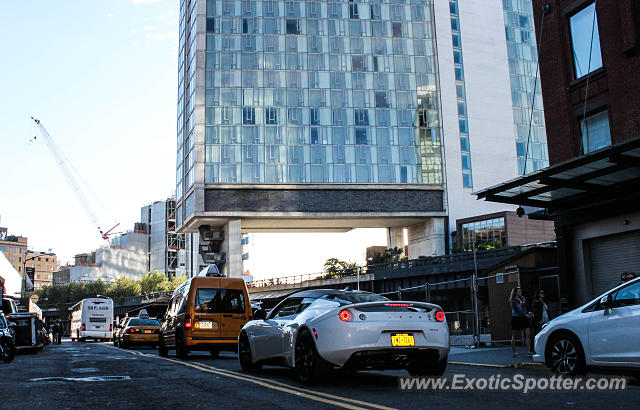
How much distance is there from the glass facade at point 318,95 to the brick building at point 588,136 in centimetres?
4851

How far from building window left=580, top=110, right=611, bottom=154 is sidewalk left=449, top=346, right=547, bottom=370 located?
7601 millimetres

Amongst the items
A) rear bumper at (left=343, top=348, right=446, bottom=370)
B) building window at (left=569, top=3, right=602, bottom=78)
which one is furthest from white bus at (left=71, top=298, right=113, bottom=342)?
rear bumper at (left=343, top=348, right=446, bottom=370)

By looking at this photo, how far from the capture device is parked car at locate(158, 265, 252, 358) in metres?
16.3

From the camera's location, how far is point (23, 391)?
335 inches

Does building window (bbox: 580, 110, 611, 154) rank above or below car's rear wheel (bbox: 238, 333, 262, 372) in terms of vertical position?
above

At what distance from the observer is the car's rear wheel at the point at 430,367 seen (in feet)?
29.6

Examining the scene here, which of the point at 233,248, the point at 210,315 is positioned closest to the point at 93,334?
the point at 233,248

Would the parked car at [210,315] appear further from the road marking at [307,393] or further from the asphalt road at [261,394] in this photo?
the road marking at [307,393]

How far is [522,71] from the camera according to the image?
82312mm

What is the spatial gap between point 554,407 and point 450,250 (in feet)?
223

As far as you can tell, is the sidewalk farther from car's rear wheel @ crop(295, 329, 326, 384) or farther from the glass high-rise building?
the glass high-rise building

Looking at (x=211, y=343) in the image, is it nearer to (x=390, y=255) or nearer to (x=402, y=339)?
(x=402, y=339)

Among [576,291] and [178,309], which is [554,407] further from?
[576,291]

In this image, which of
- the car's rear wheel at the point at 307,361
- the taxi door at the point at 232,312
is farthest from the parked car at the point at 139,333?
the car's rear wheel at the point at 307,361
